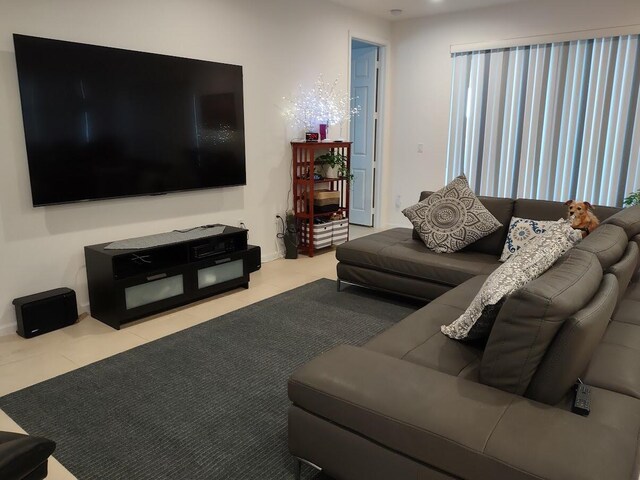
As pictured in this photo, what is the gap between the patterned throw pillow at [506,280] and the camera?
1.75 meters

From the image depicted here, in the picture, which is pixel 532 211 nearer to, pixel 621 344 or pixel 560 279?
pixel 621 344

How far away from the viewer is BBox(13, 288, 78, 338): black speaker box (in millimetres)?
3127

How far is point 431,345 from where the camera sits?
2.08m

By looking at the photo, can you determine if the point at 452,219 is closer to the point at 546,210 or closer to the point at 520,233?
the point at 520,233

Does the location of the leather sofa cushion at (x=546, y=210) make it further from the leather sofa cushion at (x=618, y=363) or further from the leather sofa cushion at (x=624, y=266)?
the leather sofa cushion at (x=618, y=363)

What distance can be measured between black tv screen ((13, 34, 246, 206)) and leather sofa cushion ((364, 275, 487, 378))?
249 cm

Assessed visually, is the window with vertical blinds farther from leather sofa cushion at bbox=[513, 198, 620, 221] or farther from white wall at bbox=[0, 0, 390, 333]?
leather sofa cushion at bbox=[513, 198, 620, 221]

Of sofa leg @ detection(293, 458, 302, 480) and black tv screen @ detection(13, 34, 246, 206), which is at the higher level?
black tv screen @ detection(13, 34, 246, 206)

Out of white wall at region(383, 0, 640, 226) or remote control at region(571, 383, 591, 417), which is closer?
remote control at region(571, 383, 591, 417)

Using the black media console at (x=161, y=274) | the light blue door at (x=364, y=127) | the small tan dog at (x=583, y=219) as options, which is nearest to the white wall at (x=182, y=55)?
the black media console at (x=161, y=274)

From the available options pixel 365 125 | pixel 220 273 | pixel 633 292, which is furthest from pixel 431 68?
pixel 633 292

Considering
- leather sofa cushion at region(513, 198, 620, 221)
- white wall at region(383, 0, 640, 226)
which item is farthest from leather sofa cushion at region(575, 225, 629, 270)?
white wall at region(383, 0, 640, 226)

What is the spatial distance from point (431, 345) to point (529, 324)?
2.30 feet

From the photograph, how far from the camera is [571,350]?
4.66ft
